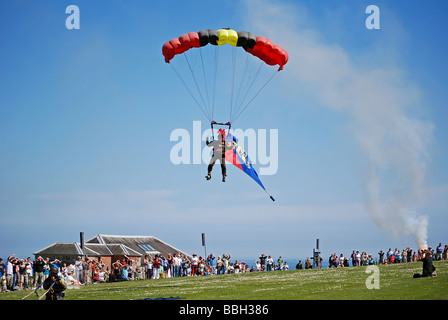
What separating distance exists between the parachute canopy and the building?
79.5 ft

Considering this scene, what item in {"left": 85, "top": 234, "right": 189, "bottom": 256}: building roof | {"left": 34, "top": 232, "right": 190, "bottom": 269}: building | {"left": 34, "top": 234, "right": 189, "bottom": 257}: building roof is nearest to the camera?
{"left": 34, "top": 232, "right": 190, "bottom": 269}: building

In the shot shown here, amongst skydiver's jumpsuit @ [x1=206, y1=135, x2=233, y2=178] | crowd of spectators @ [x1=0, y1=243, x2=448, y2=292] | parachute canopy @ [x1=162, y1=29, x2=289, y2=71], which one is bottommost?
crowd of spectators @ [x1=0, y1=243, x2=448, y2=292]

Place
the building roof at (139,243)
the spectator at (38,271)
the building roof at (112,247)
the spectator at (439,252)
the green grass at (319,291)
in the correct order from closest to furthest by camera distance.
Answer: the green grass at (319,291) < the spectator at (38,271) < the spectator at (439,252) < the building roof at (112,247) < the building roof at (139,243)

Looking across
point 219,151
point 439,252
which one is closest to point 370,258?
point 439,252

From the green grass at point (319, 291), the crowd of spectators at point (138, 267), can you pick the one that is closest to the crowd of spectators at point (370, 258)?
the crowd of spectators at point (138, 267)

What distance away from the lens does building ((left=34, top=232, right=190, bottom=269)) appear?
172 feet

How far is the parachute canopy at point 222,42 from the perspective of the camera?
94.3 feet

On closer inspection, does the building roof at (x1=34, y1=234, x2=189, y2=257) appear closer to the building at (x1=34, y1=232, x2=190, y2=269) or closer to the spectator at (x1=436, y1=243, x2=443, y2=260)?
the building at (x1=34, y1=232, x2=190, y2=269)

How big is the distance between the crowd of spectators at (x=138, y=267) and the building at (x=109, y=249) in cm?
938

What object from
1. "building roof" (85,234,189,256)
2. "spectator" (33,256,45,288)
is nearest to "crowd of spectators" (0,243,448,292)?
"spectator" (33,256,45,288)

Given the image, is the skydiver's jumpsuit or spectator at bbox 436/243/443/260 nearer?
the skydiver's jumpsuit

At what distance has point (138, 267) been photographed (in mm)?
40000

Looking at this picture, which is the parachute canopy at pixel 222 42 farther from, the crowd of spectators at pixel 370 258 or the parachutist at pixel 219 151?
the crowd of spectators at pixel 370 258
